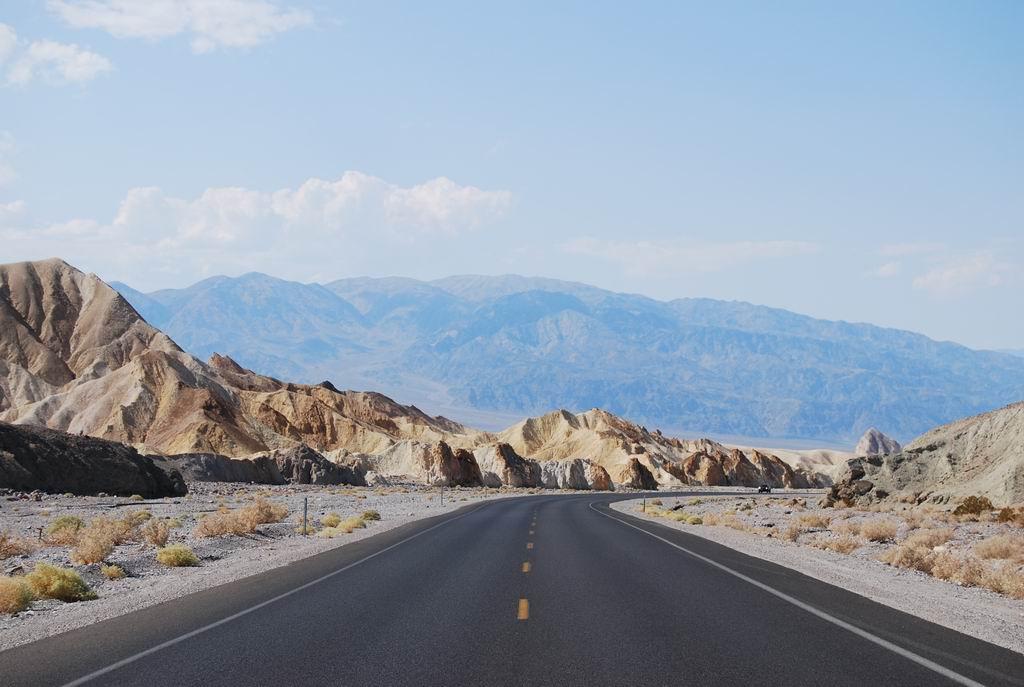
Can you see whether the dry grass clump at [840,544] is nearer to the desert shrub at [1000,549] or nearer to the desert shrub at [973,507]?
the desert shrub at [1000,549]

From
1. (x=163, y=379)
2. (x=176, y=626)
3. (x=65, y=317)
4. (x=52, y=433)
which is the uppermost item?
(x=65, y=317)

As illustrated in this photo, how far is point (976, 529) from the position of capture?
2961 cm

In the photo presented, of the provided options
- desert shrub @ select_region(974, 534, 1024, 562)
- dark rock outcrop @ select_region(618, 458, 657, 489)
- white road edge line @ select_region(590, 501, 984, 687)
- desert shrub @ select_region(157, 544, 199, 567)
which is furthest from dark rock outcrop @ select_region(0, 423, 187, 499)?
dark rock outcrop @ select_region(618, 458, 657, 489)

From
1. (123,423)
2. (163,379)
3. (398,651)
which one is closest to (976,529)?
(398,651)

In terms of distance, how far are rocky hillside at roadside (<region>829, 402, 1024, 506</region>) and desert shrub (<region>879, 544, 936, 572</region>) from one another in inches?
662

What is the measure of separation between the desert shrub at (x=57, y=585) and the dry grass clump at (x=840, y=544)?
63.3 ft

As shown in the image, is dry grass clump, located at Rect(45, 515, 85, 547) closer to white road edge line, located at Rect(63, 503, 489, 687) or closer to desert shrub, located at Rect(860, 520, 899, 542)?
white road edge line, located at Rect(63, 503, 489, 687)

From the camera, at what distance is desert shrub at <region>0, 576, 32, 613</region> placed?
1370cm

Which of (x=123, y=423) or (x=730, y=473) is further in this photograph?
(x=730, y=473)

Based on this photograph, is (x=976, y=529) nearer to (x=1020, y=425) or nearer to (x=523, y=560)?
(x=1020, y=425)

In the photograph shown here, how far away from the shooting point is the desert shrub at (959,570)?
18138 mm

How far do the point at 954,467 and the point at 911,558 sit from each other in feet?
85.8

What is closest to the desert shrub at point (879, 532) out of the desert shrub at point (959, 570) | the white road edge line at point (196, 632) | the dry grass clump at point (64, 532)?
the desert shrub at point (959, 570)

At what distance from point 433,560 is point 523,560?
2.00 m
